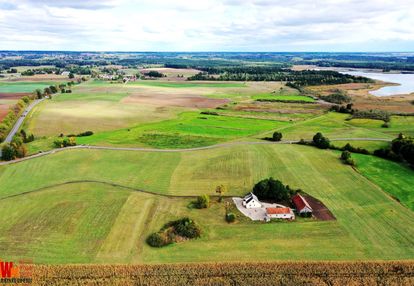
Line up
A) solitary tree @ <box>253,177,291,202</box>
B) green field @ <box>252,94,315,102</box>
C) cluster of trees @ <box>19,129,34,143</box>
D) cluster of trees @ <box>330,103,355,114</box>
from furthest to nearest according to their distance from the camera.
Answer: green field @ <box>252,94,315,102</box> < cluster of trees @ <box>330,103,355,114</box> < cluster of trees @ <box>19,129,34,143</box> < solitary tree @ <box>253,177,291,202</box>

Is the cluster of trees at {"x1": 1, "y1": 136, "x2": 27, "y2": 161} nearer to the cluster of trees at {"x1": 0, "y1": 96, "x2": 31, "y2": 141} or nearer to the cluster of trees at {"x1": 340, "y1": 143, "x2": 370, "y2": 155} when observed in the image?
the cluster of trees at {"x1": 0, "y1": 96, "x2": 31, "y2": 141}

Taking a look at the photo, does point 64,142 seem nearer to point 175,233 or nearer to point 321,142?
point 175,233

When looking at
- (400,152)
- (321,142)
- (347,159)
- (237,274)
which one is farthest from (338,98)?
(237,274)

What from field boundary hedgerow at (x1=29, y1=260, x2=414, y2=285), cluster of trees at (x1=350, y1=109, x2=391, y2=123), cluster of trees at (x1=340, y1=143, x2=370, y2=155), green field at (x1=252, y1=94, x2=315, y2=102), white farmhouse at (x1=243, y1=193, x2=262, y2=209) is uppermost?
green field at (x1=252, y1=94, x2=315, y2=102)

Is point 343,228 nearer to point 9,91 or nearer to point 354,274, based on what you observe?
point 354,274

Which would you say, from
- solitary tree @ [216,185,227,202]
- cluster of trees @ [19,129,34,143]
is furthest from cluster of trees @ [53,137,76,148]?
solitary tree @ [216,185,227,202]

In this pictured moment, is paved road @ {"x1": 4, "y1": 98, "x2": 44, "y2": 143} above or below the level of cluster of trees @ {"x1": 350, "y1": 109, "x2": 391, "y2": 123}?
below
